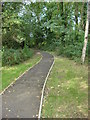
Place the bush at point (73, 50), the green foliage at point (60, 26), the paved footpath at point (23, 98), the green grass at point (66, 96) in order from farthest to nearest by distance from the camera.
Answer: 1. the green foliage at point (60, 26)
2. the bush at point (73, 50)
3. the paved footpath at point (23, 98)
4. the green grass at point (66, 96)

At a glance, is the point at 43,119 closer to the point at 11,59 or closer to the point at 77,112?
the point at 77,112

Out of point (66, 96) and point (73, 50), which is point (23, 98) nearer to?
point (66, 96)

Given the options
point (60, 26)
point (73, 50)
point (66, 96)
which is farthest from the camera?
point (60, 26)

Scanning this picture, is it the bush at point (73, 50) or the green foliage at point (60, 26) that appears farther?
the green foliage at point (60, 26)

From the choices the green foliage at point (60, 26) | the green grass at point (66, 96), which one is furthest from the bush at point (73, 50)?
the green grass at point (66, 96)

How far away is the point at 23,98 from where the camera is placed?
22.8 feet

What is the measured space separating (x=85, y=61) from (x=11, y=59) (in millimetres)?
6173

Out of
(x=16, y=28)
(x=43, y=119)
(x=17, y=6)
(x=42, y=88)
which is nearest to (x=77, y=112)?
(x=43, y=119)

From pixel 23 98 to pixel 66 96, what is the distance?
1825 mm

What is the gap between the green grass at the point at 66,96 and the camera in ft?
18.3

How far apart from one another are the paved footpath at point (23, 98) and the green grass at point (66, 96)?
41 centimetres

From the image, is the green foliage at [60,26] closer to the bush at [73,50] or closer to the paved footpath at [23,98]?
the bush at [73,50]

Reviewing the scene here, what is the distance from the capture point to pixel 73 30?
53.7ft

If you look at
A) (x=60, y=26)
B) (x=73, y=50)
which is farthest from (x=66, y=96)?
(x=60, y=26)
